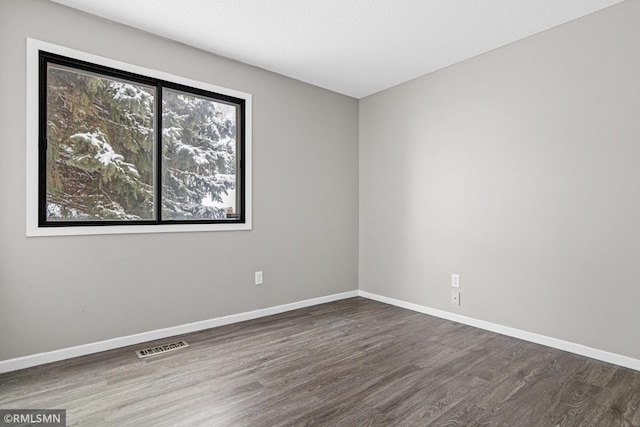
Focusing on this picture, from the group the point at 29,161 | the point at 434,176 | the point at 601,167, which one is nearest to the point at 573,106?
the point at 601,167

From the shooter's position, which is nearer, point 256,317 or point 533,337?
point 533,337

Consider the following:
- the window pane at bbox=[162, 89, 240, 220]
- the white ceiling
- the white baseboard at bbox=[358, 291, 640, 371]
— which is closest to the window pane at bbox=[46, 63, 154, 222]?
the window pane at bbox=[162, 89, 240, 220]

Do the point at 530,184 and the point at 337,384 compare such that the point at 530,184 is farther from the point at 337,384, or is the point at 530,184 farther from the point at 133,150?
the point at 133,150

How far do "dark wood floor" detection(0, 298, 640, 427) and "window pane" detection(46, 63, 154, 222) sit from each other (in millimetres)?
1099

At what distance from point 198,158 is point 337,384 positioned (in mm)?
2238

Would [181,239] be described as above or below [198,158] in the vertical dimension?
below

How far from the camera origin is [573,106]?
2.62m

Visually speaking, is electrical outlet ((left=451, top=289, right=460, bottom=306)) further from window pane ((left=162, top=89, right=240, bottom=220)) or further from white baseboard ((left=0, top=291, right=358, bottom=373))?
window pane ((left=162, top=89, right=240, bottom=220))

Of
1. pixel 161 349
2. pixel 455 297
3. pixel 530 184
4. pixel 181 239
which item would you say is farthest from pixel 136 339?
pixel 530 184

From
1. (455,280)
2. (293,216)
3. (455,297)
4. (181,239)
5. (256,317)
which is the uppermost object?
(293,216)

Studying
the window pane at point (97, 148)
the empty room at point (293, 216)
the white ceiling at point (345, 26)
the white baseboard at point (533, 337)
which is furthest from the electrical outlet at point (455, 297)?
the window pane at point (97, 148)

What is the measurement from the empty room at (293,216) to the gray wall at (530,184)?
17 millimetres

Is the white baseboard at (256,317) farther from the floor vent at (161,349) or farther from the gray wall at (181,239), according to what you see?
the floor vent at (161,349)

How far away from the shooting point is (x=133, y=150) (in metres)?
2.81
